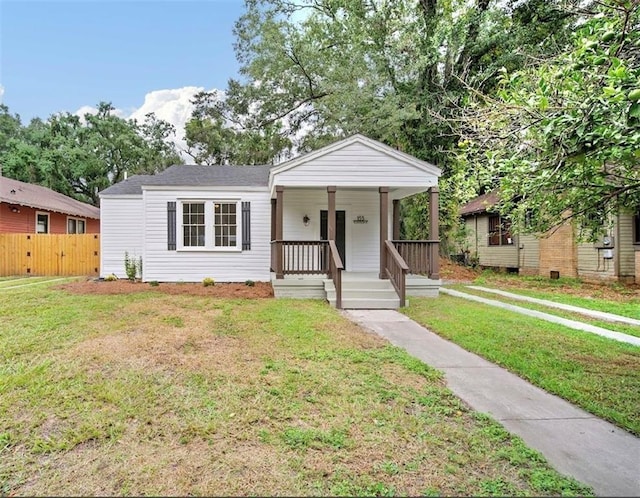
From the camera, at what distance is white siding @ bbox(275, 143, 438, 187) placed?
9.74 metres

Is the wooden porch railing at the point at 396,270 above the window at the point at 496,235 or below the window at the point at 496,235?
below

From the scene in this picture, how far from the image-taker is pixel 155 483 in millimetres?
2268

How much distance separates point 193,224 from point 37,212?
1103 cm

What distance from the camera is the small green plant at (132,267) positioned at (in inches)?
484

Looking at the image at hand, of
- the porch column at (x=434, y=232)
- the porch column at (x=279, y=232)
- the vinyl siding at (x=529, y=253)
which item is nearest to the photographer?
the porch column at (x=279, y=232)

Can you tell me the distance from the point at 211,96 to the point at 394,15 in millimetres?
13798

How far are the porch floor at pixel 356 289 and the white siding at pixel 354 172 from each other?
2.53 m

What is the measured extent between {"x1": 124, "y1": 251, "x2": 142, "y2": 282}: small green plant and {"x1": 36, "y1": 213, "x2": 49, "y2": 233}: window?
812 centimetres

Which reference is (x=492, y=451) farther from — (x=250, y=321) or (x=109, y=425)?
(x=250, y=321)

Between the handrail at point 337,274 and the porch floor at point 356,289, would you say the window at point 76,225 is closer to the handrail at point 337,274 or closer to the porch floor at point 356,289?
the porch floor at point 356,289

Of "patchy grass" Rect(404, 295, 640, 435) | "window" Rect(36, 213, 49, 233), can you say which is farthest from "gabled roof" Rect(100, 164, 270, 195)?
"patchy grass" Rect(404, 295, 640, 435)

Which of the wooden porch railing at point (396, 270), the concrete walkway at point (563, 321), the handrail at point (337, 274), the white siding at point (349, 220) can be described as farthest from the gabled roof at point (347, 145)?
the concrete walkway at point (563, 321)

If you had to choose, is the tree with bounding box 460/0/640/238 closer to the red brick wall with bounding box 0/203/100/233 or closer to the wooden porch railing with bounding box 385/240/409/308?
the wooden porch railing with bounding box 385/240/409/308

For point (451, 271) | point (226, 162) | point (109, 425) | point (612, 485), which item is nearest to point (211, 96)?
point (226, 162)
